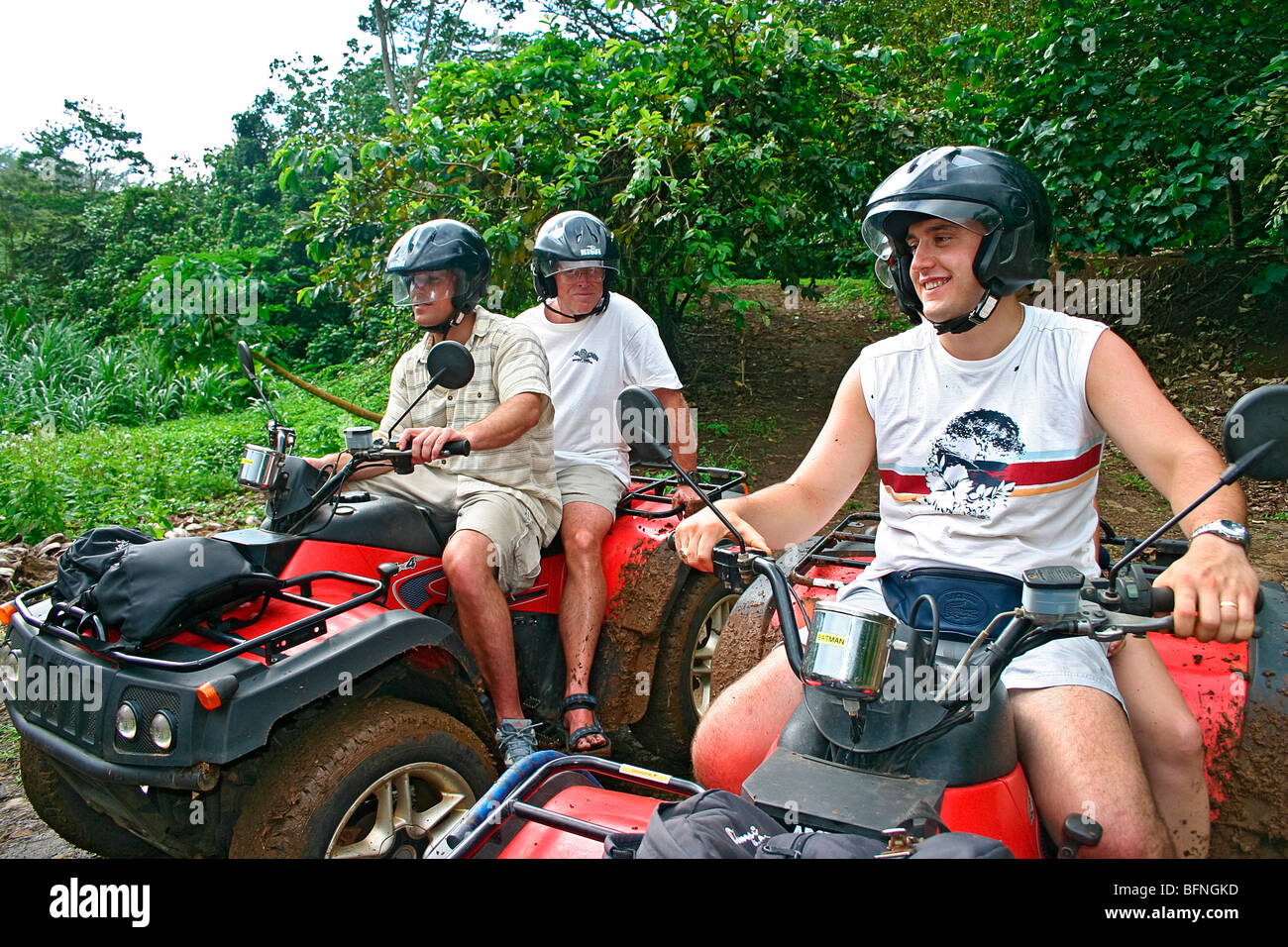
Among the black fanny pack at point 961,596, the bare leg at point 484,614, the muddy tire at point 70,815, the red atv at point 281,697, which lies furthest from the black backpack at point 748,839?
the muddy tire at point 70,815

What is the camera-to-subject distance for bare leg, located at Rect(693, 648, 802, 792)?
7.43 ft

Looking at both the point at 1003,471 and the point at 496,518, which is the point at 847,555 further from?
the point at 496,518

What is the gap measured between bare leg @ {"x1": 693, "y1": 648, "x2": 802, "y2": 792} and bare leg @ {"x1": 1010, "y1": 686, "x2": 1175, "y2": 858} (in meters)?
0.51

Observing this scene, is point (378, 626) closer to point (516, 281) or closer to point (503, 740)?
point (503, 740)

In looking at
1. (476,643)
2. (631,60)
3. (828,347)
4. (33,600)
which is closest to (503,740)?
(476,643)

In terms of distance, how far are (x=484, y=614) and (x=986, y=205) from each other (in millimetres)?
2177

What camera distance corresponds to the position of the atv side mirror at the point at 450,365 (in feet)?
10.4

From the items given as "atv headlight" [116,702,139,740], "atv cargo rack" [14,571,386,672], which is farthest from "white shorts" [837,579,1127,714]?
"atv headlight" [116,702,139,740]

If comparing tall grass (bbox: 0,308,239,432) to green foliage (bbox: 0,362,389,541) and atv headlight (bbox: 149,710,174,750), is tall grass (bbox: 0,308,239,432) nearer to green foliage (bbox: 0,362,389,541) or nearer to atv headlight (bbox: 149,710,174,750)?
green foliage (bbox: 0,362,389,541)

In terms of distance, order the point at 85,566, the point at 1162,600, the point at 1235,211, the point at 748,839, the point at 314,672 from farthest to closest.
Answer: the point at 1235,211 → the point at 85,566 → the point at 314,672 → the point at 1162,600 → the point at 748,839

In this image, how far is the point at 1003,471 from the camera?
247 cm

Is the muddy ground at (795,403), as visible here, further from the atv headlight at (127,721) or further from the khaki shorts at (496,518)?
the khaki shorts at (496,518)

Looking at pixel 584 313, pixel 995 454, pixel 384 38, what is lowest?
pixel 995 454

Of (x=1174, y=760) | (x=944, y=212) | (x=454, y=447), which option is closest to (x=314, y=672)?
(x=454, y=447)
